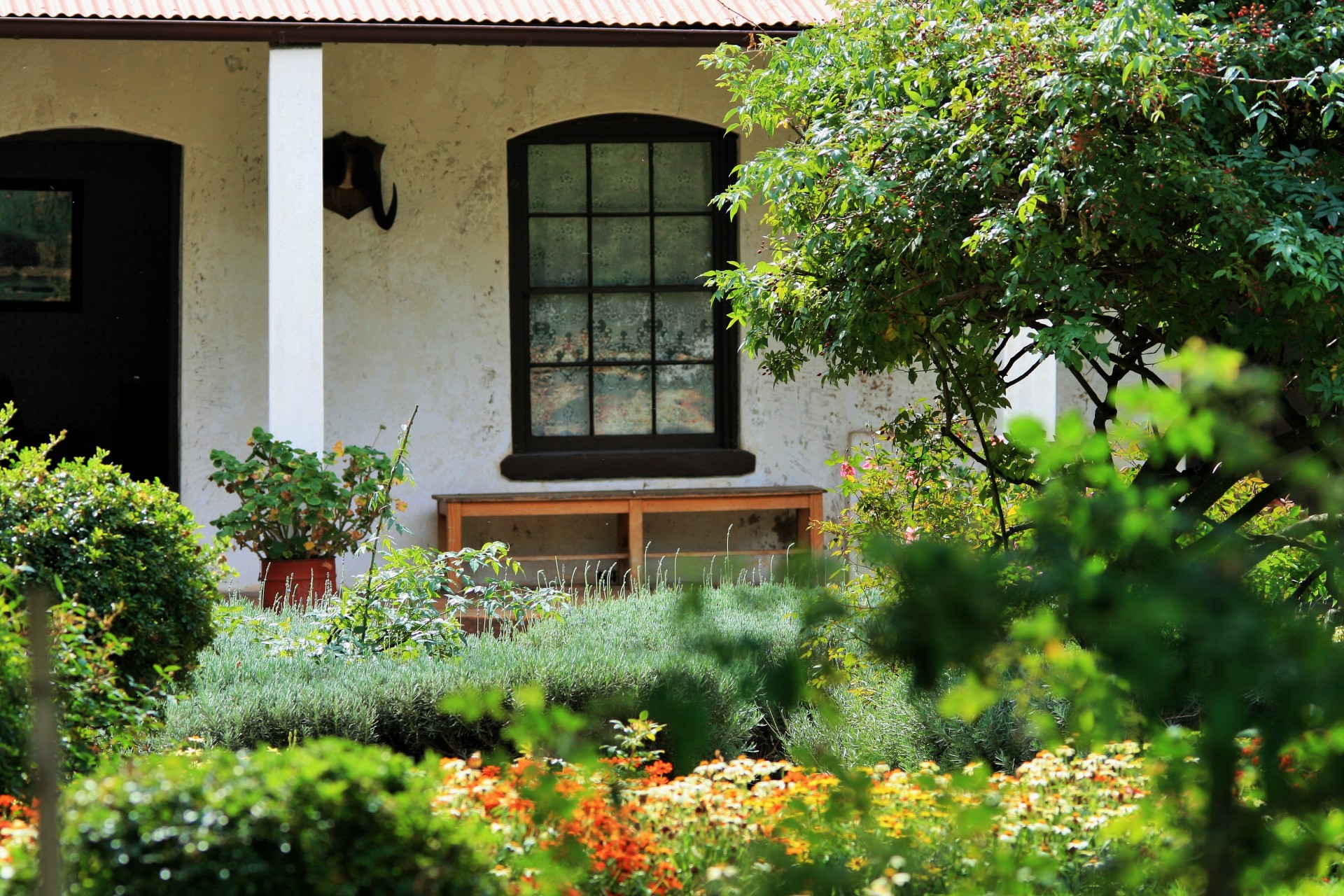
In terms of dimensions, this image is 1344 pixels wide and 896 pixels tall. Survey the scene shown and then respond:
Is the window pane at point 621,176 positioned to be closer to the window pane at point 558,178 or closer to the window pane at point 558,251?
the window pane at point 558,178

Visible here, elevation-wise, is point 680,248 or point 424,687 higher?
point 680,248

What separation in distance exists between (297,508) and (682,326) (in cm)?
286

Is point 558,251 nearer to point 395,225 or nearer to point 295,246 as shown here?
point 395,225

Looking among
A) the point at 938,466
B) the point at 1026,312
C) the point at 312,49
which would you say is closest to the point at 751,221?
the point at 312,49

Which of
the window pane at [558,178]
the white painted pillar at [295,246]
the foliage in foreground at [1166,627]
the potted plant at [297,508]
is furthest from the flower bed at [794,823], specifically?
the window pane at [558,178]

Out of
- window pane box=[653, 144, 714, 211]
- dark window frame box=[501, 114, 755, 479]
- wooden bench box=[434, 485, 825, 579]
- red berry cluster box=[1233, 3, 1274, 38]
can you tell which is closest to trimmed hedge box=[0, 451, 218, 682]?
red berry cluster box=[1233, 3, 1274, 38]

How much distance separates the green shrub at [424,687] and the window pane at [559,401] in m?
3.38

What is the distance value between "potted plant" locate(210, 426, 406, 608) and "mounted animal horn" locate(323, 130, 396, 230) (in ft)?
6.08

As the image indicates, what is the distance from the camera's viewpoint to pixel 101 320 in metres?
11.7

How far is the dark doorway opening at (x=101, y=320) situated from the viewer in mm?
10867

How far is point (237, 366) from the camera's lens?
824cm

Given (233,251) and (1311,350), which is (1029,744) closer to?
(1311,350)

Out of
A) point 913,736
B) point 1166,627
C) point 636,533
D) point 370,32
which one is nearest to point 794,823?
point 1166,627

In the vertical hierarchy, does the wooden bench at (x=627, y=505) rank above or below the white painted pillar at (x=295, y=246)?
below
